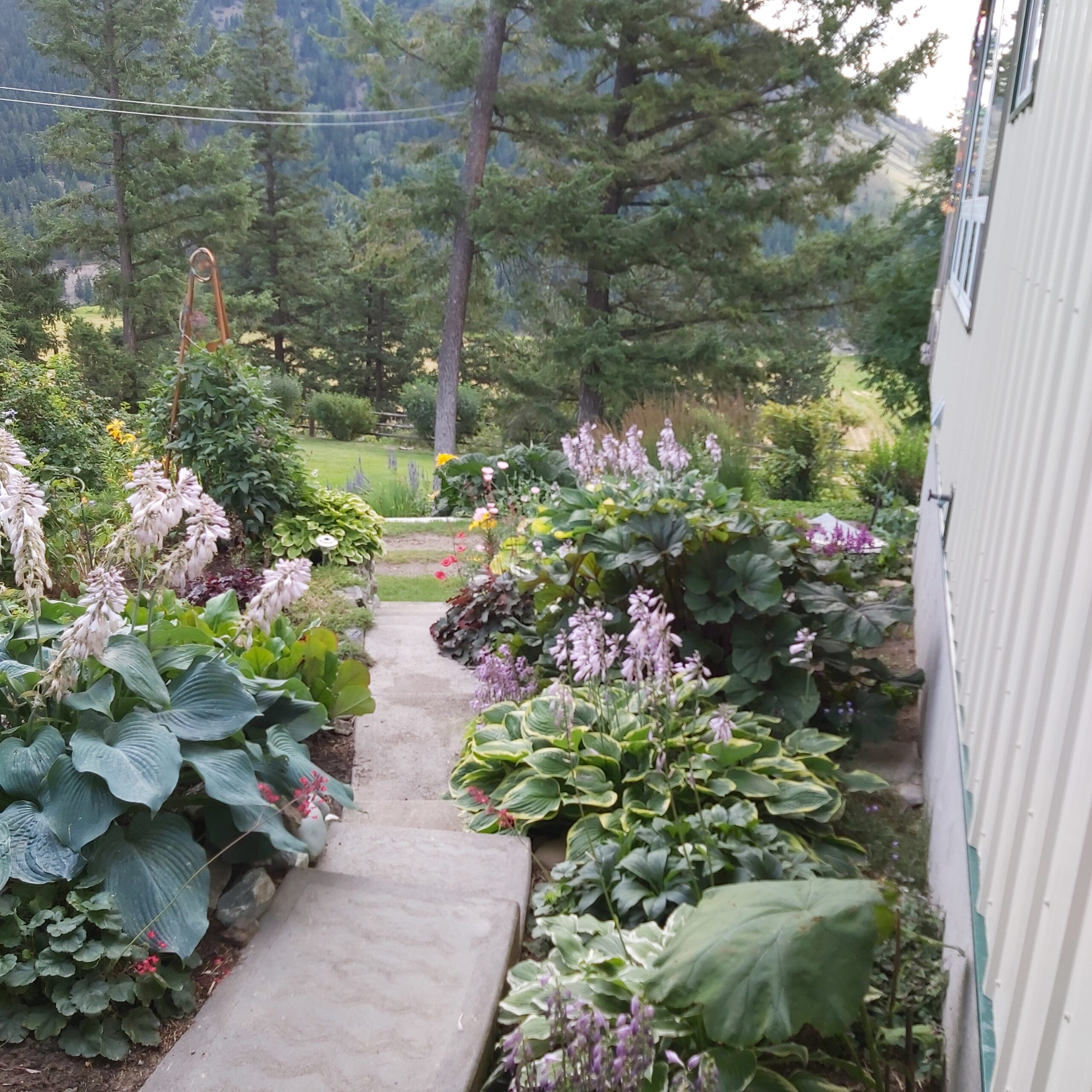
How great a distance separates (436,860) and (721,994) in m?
1.31

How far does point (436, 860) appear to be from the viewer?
102 inches

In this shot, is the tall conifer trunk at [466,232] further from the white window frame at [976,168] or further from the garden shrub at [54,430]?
the white window frame at [976,168]

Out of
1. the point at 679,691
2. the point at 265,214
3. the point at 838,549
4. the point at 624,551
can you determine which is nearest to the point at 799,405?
the point at 838,549

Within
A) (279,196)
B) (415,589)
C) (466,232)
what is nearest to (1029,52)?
(415,589)

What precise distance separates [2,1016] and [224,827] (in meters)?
0.60

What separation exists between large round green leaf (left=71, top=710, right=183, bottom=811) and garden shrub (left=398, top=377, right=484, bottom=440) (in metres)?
22.8

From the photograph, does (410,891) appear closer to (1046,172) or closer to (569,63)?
(1046,172)

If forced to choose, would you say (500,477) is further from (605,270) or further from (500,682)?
(605,270)

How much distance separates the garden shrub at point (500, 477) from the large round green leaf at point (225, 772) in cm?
488

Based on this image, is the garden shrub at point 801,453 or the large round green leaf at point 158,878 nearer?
the large round green leaf at point 158,878

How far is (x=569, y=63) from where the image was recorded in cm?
1666

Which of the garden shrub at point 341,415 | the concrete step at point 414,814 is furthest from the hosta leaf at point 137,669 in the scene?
the garden shrub at point 341,415

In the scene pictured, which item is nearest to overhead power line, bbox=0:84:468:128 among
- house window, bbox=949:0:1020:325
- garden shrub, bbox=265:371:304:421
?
garden shrub, bbox=265:371:304:421

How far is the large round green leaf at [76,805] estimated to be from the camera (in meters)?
2.02
